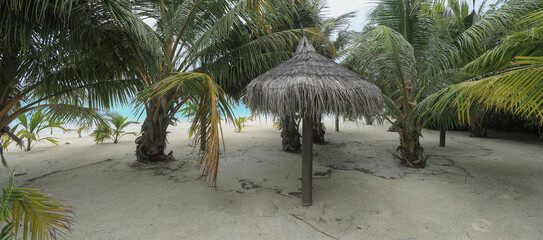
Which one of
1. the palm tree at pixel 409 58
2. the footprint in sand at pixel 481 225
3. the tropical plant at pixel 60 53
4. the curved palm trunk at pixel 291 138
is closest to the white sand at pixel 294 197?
the footprint in sand at pixel 481 225

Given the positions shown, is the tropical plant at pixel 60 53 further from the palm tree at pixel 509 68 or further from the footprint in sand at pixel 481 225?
the footprint in sand at pixel 481 225

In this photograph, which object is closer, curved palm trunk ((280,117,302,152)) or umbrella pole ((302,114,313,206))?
umbrella pole ((302,114,313,206))

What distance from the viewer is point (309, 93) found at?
2379 millimetres

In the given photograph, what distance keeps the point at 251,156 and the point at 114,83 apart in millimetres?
2848

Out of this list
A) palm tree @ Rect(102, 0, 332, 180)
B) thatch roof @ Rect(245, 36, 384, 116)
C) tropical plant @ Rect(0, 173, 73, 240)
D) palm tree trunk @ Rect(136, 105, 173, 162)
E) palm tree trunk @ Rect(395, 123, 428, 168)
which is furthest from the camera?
palm tree trunk @ Rect(136, 105, 173, 162)

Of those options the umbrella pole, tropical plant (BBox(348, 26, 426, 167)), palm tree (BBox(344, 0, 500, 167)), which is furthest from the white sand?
palm tree (BBox(344, 0, 500, 167))

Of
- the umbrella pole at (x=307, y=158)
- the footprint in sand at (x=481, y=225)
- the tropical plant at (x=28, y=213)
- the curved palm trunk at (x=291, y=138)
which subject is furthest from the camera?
the curved palm trunk at (x=291, y=138)

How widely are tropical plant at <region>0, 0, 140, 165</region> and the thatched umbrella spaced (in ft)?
6.54

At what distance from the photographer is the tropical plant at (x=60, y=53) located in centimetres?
246

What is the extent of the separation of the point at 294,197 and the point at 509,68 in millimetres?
2634

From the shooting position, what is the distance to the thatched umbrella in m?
2.43

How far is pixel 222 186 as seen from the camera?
132 inches

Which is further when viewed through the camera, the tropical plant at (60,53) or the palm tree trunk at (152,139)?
the palm tree trunk at (152,139)

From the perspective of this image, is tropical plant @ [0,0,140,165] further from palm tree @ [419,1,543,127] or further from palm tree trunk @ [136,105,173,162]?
palm tree @ [419,1,543,127]
